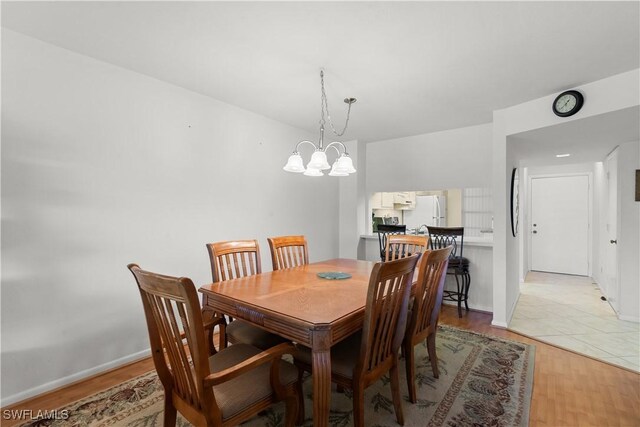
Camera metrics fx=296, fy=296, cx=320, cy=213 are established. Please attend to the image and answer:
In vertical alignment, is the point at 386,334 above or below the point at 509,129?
below

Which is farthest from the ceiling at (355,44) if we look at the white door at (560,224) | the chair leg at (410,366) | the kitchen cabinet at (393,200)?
the white door at (560,224)

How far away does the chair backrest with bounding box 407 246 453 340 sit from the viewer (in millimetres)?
1765

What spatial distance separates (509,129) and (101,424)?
4.15m

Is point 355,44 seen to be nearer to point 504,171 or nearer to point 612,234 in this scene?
point 504,171

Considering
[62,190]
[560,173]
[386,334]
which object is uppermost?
[560,173]

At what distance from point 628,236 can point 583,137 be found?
129 cm

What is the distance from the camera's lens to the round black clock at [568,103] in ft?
8.43

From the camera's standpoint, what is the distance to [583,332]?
3029mm

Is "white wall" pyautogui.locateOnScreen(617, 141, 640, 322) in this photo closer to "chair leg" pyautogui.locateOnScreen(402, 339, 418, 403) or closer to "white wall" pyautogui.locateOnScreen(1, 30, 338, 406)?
"chair leg" pyautogui.locateOnScreen(402, 339, 418, 403)

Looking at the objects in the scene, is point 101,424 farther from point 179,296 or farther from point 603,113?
point 603,113

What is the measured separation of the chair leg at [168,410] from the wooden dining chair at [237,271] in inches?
19.9

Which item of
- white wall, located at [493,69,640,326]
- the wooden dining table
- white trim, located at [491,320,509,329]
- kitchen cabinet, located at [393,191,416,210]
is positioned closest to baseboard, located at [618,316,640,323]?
white wall, located at [493,69,640,326]

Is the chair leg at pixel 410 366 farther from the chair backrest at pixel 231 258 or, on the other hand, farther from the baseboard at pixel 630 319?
the baseboard at pixel 630 319

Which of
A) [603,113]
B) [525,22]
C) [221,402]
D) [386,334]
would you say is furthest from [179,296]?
[603,113]
